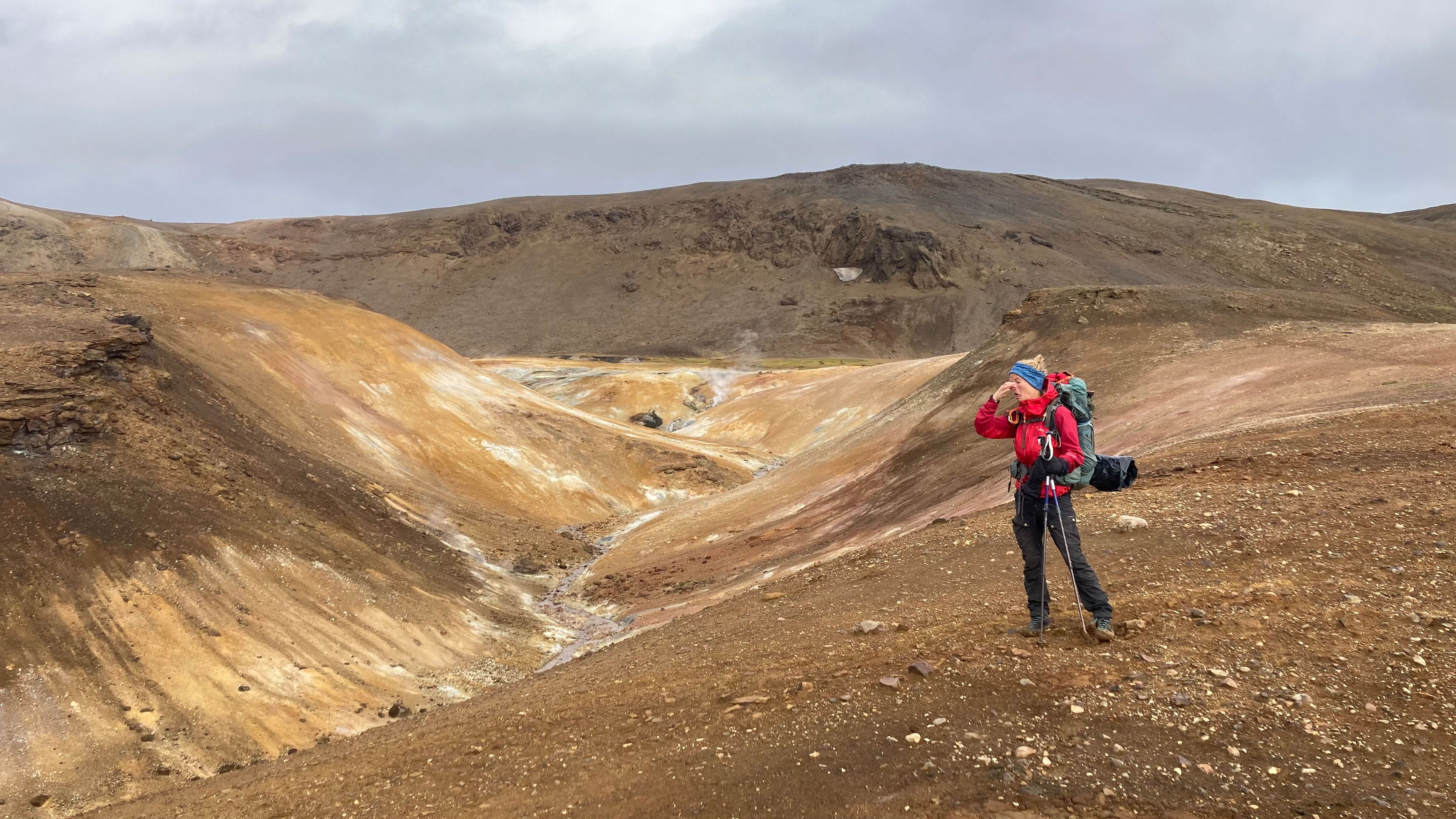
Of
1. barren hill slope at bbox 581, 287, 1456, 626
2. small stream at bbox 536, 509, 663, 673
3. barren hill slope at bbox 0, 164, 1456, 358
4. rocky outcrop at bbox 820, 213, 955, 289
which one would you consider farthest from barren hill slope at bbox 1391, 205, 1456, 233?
small stream at bbox 536, 509, 663, 673

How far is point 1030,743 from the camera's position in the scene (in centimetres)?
591

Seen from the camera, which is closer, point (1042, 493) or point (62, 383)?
point (1042, 493)

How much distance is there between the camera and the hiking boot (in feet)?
24.7

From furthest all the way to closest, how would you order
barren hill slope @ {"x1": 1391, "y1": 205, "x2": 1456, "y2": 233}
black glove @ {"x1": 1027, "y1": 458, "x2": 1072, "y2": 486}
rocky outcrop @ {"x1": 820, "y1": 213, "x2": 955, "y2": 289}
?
barren hill slope @ {"x1": 1391, "y1": 205, "x2": 1456, "y2": 233}, rocky outcrop @ {"x1": 820, "y1": 213, "x2": 955, "y2": 289}, black glove @ {"x1": 1027, "y1": 458, "x2": 1072, "y2": 486}

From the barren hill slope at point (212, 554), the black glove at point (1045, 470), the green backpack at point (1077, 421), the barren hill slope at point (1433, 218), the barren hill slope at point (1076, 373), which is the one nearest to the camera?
the black glove at point (1045, 470)

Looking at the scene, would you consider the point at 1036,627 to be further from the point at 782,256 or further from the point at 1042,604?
the point at 782,256

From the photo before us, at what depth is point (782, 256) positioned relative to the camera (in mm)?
143750

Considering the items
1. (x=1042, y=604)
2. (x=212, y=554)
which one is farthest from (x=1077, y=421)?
(x=212, y=554)

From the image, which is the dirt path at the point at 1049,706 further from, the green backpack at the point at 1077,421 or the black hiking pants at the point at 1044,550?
the green backpack at the point at 1077,421

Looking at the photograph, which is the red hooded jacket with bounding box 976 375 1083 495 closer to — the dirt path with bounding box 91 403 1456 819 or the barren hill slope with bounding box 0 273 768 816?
the dirt path with bounding box 91 403 1456 819

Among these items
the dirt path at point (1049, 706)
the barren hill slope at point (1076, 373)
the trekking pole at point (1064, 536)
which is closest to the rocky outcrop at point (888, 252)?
the barren hill slope at point (1076, 373)

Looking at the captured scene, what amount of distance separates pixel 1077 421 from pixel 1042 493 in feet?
2.42

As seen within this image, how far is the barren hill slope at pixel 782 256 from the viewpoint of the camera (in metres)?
123

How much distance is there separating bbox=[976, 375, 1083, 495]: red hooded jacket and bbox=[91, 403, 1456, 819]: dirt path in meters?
1.50
